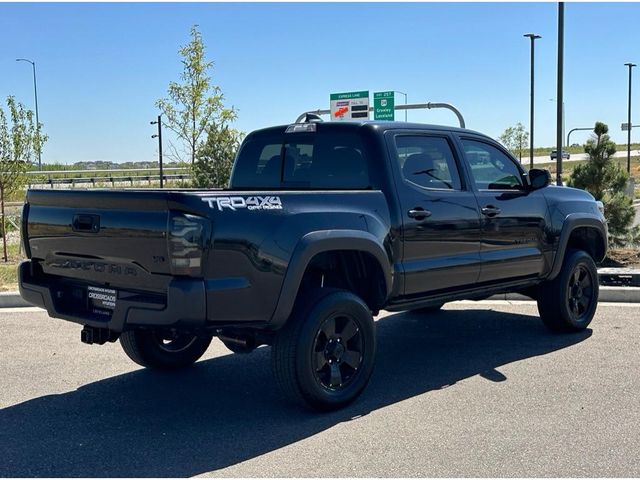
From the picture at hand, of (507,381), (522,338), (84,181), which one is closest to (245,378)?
(507,381)

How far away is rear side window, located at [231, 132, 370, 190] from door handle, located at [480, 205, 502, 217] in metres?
1.21

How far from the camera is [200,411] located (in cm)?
487

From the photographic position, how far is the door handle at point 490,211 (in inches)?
233

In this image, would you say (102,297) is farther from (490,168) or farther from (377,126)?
(490,168)

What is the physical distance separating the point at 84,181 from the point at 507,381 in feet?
140

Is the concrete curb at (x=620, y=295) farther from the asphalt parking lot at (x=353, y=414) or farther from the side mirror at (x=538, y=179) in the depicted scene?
the side mirror at (x=538, y=179)

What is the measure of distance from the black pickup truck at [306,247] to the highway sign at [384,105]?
18228 millimetres

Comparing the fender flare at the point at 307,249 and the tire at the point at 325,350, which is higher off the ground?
the fender flare at the point at 307,249

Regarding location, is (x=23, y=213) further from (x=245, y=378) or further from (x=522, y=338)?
(x=522, y=338)

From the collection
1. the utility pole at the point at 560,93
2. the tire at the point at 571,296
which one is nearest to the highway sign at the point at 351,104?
the utility pole at the point at 560,93

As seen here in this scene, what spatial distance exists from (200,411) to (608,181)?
1020cm

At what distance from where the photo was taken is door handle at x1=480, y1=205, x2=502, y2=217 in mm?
5910

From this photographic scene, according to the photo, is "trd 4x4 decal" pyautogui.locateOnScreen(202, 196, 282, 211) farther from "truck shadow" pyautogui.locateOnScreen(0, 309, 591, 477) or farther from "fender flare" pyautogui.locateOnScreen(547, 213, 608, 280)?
"fender flare" pyautogui.locateOnScreen(547, 213, 608, 280)

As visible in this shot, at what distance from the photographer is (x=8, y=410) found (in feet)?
16.0
